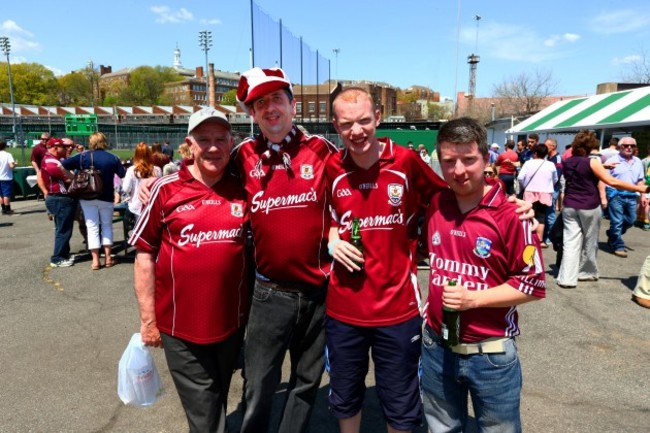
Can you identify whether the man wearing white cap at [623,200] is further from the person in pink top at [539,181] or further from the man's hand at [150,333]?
the man's hand at [150,333]

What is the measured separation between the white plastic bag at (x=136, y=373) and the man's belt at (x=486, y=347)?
5.97 feet

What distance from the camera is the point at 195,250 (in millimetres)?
2373

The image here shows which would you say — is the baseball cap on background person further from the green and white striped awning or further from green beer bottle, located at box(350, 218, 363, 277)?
the green and white striped awning

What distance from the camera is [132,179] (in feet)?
24.1

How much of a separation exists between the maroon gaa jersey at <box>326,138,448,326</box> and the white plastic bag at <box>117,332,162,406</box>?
1.17m

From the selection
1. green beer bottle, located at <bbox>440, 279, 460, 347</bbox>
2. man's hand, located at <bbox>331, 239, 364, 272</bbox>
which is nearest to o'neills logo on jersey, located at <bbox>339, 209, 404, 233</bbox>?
man's hand, located at <bbox>331, 239, 364, 272</bbox>

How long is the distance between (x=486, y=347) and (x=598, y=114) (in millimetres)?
16852

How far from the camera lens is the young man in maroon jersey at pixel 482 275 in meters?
1.93

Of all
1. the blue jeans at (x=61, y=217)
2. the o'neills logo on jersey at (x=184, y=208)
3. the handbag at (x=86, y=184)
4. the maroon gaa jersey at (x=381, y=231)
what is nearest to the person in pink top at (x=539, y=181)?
the maroon gaa jersey at (x=381, y=231)

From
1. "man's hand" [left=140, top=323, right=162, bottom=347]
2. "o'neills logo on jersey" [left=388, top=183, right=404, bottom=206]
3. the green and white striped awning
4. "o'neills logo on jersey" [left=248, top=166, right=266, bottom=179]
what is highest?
the green and white striped awning

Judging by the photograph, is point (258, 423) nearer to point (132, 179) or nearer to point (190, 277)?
point (190, 277)

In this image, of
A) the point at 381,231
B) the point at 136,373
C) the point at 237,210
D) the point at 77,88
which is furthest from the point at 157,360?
the point at 77,88

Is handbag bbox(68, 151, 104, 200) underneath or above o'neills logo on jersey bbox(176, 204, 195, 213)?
underneath

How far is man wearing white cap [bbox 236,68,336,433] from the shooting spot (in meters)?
2.42
